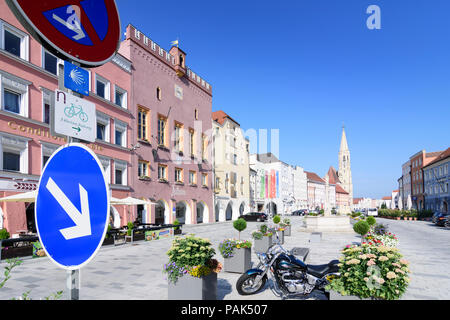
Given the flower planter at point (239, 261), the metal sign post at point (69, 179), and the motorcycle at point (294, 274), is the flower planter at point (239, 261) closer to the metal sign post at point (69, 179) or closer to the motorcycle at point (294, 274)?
the motorcycle at point (294, 274)

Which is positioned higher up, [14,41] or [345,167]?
[14,41]

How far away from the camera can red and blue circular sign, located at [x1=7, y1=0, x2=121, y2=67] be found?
1814 mm

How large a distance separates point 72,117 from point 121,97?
28709 mm

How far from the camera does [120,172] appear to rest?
27719mm

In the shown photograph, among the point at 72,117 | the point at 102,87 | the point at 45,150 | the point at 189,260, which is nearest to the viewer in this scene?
the point at 72,117

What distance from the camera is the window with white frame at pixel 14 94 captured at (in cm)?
1780

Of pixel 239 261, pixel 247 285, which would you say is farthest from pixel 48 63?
pixel 247 285

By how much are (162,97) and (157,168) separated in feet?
26.9

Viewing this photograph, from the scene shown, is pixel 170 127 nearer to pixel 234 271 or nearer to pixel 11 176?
pixel 11 176

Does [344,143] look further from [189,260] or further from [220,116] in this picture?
[189,260]

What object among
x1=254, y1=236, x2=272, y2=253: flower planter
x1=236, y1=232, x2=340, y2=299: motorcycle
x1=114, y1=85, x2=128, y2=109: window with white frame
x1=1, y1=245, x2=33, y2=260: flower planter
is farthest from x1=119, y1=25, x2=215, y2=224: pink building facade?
x1=236, y1=232, x2=340, y2=299: motorcycle

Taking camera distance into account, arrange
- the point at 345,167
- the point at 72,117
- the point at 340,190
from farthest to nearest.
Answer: the point at 345,167, the point at 340,190, the point at 72,117

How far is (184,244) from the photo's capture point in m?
6.24
